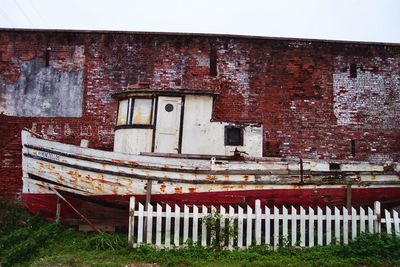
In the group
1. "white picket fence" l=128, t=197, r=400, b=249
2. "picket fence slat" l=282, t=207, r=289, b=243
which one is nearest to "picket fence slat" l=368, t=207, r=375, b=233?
"white picket fence" l=128, t=197, r=400, b=249

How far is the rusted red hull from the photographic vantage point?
944 centimetres

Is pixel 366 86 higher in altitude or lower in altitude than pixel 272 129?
higher

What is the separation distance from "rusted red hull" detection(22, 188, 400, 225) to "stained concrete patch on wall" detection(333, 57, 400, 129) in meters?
4.09

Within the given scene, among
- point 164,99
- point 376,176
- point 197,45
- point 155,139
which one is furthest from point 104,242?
point 197,45

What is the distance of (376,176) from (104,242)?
630cm

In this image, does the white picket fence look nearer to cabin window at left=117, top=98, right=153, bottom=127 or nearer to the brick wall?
cabin window at left=117, top=98, right=153, bottom=127

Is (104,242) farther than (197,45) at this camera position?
No

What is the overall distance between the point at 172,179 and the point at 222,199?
3.97 ft

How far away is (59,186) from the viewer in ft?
32.0

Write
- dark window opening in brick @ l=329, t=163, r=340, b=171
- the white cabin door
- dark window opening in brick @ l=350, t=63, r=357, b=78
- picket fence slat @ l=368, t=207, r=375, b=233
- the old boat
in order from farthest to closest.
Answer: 1. dark window opening in brick @ l=350, t=63, r=357, b=78
2. the white cabin door
3. dark window opening in brick @ l=329, t=163, r=340, b=171
4. the old boat
5. picket fence slat @ l=368, t=207, r=375, b=233

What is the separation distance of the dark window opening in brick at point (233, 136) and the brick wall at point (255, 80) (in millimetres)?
2412

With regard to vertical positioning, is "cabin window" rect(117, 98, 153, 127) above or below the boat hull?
above

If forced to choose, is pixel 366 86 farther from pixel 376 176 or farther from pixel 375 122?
pixel 376 176

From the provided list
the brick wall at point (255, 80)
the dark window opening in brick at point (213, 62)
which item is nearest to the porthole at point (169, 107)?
the brick wall at point (255, 80)
